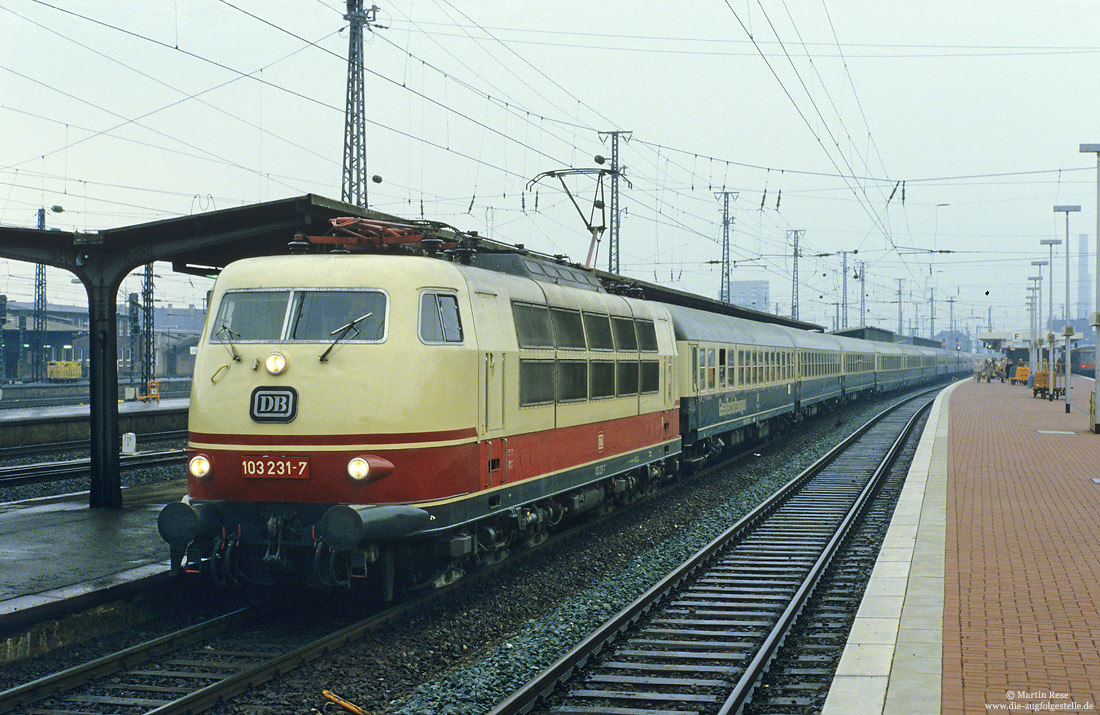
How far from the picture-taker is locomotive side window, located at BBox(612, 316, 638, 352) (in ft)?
48.3

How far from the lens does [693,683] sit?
26.9ft

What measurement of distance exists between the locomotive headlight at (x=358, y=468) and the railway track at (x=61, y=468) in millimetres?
11536

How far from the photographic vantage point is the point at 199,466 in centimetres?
951

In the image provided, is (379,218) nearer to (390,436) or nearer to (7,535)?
(390,436)

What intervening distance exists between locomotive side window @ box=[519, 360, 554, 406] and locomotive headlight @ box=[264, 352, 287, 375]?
2.80m

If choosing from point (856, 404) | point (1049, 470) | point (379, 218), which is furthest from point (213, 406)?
point (856, 404)

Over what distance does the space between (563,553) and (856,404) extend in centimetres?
4205

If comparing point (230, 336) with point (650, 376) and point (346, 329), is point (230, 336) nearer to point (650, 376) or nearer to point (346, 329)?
point (346, 329)

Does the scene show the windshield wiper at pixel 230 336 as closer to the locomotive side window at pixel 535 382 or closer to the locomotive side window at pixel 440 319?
the locomotive side window at pixel 440 319

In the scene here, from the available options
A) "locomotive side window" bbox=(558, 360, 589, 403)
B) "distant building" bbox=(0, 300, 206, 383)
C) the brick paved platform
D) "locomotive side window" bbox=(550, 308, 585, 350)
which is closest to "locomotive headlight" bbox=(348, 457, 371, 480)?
"locomotive side window" bbox=(558, 360, 589, 403)

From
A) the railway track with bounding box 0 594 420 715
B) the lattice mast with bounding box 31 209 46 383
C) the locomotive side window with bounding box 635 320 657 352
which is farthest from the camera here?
the lattice mast with bounding box 31 209 46 383

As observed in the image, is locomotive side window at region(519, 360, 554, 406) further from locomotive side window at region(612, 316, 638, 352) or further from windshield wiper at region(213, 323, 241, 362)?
windshield wiper at region(213, 323, 241, 362)

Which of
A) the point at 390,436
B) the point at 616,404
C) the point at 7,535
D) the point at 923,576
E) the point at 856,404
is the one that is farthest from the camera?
the point at 856,404

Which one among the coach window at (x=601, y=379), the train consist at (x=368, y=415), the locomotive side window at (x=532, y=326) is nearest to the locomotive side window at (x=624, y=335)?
the coach window at (x=601, y=379)
